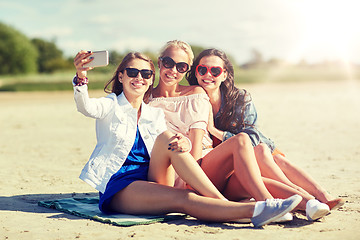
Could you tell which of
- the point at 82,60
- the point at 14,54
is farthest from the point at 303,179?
the point at 14,54

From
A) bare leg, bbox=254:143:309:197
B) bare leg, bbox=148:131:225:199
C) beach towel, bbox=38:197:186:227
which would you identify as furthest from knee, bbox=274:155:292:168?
beach towel, bbox=38:197:186:227

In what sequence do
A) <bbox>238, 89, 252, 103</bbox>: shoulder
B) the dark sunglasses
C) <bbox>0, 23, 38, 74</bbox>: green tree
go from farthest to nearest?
<bbox>0, 23, 38, 74</bbox>: green tree → <bbox>238, 89, 252, 103</bbox>: shoulder → the dark sunglasses

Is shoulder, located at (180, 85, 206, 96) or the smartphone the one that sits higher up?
the smartphone

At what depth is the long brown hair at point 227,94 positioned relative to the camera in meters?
5.55

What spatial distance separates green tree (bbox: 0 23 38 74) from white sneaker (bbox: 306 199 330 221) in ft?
232

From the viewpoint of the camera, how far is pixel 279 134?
12.9 meters

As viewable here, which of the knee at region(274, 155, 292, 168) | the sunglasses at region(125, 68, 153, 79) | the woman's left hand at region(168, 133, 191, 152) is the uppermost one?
the sunglasses at region(125, 68, 153, 79)

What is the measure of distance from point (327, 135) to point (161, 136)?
868 cm

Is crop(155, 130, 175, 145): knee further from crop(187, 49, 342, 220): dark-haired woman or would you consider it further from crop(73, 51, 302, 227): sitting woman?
crop(187, 49, 342, 220): dark-haired woman

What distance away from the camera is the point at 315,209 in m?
4.68

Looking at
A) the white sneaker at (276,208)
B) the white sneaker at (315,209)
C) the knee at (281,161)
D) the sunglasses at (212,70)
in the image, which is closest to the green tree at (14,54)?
the sunglasses at (212,70)

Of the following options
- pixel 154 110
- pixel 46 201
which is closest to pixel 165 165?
pixel 154 110

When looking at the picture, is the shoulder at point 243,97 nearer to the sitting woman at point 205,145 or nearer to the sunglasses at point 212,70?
the sunglasses at point 212,70

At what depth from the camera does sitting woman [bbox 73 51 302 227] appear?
4535 millimetres
